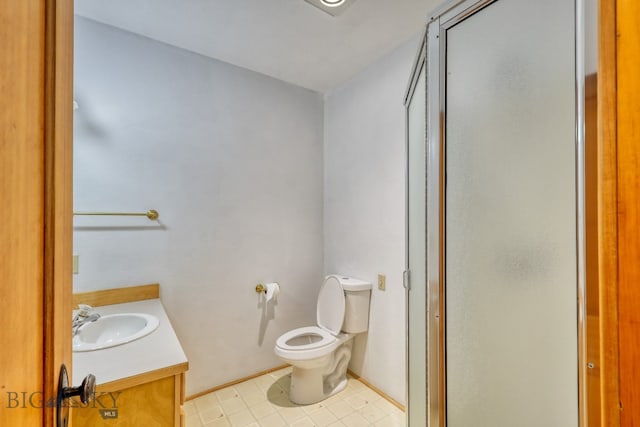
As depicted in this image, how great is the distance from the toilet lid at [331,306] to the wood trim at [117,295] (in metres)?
1.19

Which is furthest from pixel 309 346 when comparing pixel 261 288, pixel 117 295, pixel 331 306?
pixel 117 295

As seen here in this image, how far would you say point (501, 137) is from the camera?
70 cm

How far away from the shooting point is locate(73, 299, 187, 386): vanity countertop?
936 millimetres

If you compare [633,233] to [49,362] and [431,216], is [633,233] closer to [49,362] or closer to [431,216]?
[431,216]

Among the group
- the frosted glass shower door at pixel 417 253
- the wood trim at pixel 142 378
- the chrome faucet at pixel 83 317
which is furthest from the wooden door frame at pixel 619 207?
the chrome faucet at pixel 83 317

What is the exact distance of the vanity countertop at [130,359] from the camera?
94 cm

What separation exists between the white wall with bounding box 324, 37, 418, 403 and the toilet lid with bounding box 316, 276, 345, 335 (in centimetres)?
20

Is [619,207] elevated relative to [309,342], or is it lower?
elevated

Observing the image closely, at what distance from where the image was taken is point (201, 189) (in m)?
2.04

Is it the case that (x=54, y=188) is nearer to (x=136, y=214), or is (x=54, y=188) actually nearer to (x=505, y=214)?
(x=505, y=214)

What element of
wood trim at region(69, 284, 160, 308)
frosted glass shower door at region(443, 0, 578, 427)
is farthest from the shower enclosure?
wood trim at region(69, 284, 160, 308)

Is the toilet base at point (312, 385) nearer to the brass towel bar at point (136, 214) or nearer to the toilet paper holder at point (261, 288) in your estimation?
the toilet paper holder at point (261, 288)

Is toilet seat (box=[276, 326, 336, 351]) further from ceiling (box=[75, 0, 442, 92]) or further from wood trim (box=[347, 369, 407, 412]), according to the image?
ceiling (box=[75, 0, 442, 92])

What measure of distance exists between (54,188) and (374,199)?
6.16ft
